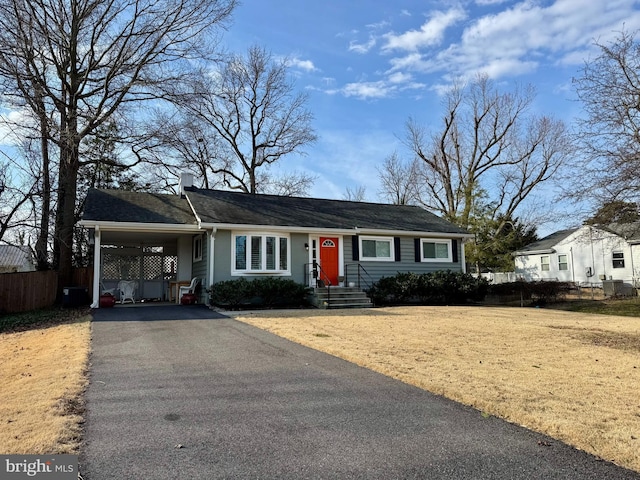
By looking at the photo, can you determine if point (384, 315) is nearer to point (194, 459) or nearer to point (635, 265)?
point (194, 459)

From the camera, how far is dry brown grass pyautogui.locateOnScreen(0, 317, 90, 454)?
3.34m

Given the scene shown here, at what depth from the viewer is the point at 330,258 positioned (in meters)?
16.8

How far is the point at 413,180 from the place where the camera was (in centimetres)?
3503

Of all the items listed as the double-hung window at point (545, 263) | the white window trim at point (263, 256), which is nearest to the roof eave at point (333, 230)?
the white window trim at point (263, 256)

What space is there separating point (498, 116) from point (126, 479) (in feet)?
110

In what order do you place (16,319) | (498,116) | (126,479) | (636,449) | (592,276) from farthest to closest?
(498,116) → (592,276) → (16,319) → (636,449) → (126,479)

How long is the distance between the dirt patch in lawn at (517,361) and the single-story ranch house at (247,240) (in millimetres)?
3716

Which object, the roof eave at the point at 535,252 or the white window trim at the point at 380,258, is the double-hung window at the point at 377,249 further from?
the roof eave at the point at 535,252

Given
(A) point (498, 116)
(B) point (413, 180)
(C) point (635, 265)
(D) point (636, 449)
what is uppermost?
(A) point (498, 116)

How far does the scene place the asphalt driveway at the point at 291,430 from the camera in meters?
3.00

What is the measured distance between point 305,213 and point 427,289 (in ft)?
18.5

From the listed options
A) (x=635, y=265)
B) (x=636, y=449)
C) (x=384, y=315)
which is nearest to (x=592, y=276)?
(x=635, y=265)

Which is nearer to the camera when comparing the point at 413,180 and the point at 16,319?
the point at 16,319

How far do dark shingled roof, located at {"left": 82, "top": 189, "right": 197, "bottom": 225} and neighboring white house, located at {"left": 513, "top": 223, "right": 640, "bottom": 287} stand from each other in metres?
18.9
